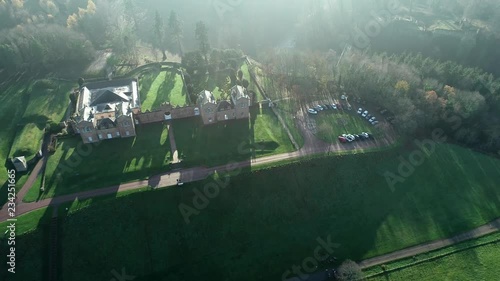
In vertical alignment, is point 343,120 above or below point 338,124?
above

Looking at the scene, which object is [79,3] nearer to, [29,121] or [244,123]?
[29,121]

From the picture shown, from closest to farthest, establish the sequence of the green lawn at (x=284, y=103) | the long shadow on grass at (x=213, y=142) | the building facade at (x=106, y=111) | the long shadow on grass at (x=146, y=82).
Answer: the long shadow on grass at (x=213, y=142)
the building facade at (x=106, y=111)
the green lawn at (x=284, y=103)
the long shadow on grass at (x=146, y=82)

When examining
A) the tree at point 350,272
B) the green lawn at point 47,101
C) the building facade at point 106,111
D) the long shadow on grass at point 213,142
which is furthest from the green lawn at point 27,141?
the tree at point 350,272

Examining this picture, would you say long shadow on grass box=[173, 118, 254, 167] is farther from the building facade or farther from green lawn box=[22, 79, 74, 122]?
green lawn box=[22, 79, 74, 122]

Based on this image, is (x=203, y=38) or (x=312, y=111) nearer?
(x=312, y=111)

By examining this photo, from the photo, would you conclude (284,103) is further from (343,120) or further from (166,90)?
(166,90)

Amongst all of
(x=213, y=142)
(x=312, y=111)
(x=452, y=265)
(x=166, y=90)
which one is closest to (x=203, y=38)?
(x=166, y=90)

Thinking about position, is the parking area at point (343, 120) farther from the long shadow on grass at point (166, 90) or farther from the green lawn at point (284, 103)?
the long shadow on grass at point (166, 90)

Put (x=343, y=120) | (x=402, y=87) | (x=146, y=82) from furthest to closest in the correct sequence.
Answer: (x=146, y=82) < (x=402, y=87) < (x=343, y=120)
